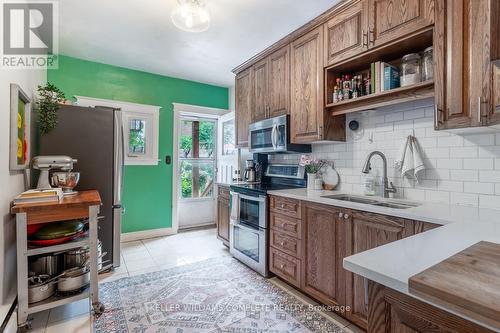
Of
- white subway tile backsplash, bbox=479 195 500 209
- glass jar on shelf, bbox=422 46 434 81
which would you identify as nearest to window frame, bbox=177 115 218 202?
glass jar on shelf, bbox=422 46 434 81

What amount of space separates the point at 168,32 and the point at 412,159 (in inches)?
105

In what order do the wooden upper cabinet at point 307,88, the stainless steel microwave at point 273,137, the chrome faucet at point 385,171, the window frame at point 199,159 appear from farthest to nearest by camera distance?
the window frame at point 199,159 → the stainless steel microwave at point 273,137 → the wooden upper cabinet at point 307,88 → the chrome faucet at point 385,171

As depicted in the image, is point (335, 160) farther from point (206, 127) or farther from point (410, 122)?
point (206, 127)

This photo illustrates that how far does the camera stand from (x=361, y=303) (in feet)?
5.57

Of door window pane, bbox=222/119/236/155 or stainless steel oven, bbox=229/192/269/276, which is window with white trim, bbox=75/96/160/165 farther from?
stainless steel oven, bbox=229/192/269/276

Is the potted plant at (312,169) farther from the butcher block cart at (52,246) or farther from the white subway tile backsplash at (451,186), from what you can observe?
the butcher block cart at (52,246)

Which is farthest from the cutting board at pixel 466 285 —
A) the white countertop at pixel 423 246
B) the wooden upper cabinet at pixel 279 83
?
the wooden upper cabinet at pixel 279 83

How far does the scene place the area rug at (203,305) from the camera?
1815mm

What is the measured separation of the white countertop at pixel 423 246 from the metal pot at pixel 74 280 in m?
2.11

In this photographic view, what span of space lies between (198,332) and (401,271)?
158 centimetres

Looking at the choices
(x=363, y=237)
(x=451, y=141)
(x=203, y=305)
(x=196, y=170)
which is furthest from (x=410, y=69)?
(x=196, y=170)

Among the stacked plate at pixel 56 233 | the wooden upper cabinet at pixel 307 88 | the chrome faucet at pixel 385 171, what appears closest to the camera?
the stacked plate at pixel 56 233

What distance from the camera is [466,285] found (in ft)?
2.03

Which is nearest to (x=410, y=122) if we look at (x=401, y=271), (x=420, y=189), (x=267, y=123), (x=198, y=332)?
(x=420, y=189)
